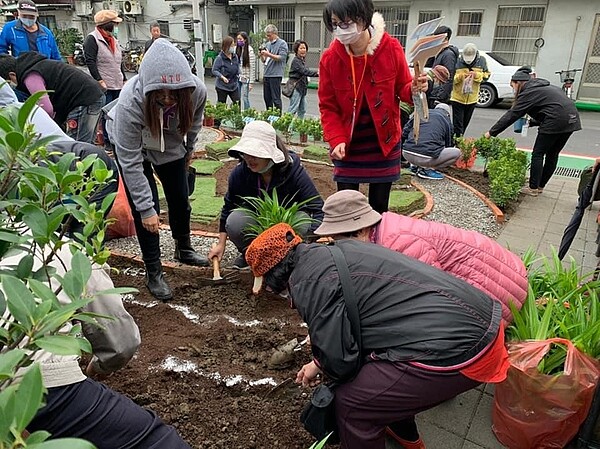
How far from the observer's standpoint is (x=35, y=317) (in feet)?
2.10

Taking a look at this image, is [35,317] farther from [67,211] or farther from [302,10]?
[302,10]

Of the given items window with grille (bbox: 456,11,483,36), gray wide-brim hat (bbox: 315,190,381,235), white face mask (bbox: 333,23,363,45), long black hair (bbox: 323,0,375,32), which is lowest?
gray wide-brim hat (bbox: 315,190,381,235)

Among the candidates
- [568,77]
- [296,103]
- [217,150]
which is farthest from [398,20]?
[217,150]

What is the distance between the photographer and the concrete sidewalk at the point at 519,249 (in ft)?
7.14

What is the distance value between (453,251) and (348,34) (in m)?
1.39

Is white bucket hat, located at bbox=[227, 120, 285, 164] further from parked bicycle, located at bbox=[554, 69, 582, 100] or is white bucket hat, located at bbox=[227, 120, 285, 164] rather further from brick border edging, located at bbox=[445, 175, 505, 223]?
parked bicycle, located at bbox=[554, 69, 582, 100]

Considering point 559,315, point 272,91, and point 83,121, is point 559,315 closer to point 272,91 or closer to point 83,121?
point 83,121

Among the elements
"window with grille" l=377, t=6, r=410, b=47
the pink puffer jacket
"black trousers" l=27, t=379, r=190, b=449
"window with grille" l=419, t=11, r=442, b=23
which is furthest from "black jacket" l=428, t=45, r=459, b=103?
"window with grille" l=377, t=6, r=410, b=47

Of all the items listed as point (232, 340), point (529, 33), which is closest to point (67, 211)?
point (232, 340)

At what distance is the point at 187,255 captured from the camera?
12.0 ft

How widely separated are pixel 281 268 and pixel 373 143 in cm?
154

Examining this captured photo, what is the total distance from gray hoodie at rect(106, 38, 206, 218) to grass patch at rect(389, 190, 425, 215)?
2.39m

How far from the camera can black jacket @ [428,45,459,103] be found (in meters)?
6.62

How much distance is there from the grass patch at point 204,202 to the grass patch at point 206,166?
25cm
